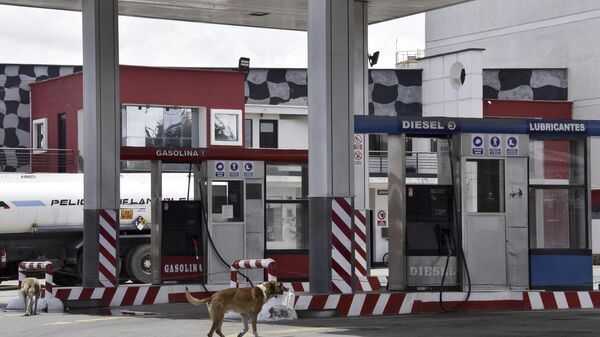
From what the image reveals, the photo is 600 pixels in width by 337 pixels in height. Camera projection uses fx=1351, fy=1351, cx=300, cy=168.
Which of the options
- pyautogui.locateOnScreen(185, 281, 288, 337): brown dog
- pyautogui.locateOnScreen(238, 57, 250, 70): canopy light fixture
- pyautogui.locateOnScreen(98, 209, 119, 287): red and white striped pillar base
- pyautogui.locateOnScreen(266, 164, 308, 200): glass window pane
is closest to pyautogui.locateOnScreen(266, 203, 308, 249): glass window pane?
pyautogui.locateOnScreen(266, 164, 308, 200): glass window pane

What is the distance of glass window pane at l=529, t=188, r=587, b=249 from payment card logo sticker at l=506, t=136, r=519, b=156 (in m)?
0.77

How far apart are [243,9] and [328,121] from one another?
8.74 metres

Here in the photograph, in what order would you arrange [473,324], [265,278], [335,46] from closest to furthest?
[473,324], [335,46], [265,278]

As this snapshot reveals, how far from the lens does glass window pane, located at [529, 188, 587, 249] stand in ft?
75.2

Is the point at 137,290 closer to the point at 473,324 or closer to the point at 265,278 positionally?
the point at 265,278

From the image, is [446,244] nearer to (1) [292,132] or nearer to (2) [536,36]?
(1) [292,132]

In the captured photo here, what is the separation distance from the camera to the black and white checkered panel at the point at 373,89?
163 ft

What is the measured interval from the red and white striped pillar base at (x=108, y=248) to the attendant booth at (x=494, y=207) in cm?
539

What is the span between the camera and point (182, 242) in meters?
26.7

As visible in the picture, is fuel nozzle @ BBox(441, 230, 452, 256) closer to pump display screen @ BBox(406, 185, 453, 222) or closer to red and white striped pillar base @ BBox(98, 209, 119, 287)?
pump display screen @ BBox(406, 185, 453, 222)

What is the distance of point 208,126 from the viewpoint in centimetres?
4481

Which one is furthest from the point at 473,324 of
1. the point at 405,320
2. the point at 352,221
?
the point at 352,221

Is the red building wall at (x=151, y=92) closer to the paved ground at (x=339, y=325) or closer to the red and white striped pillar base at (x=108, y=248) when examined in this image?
the red and white striped pillar base at (x=108, y=248)

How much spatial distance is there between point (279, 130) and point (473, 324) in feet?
95.8
